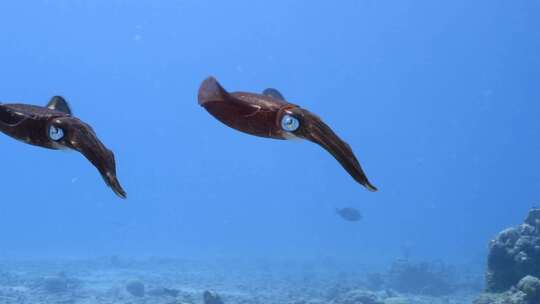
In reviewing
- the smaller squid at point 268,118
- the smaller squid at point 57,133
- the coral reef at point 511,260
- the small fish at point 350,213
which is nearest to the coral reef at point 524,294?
the coral reef at point 511,260

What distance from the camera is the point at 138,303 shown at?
76.4 ft

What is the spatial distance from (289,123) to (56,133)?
30.8 inches

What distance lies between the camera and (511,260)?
55.3 feet

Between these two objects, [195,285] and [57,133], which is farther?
[195,285]

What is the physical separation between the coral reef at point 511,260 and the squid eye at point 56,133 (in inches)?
692

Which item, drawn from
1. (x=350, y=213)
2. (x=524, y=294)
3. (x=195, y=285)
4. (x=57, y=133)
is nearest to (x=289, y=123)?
(x=57, y=133)

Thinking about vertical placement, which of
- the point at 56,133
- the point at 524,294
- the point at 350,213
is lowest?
the point at 56,133

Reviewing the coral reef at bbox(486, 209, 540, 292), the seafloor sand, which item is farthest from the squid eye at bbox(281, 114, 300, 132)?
the seafloor sand

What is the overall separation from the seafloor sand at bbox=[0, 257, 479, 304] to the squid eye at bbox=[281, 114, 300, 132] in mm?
19399

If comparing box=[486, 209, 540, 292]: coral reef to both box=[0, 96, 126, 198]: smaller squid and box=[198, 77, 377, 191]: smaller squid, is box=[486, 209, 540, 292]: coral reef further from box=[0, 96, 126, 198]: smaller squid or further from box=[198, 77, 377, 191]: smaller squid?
box=[0, 96, 126, 198]: smaller squid

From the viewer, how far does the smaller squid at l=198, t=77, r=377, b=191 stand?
156cm

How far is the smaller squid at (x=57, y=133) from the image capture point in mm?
1597

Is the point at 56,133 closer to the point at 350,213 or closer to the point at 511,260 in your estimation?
the point at 511,260

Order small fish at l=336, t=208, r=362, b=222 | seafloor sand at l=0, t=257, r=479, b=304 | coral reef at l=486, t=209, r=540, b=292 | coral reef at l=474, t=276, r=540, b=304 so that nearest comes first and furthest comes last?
coral reef at l=474, t=276, r=540, b=304 → coral reef at l=486, t=209, r=540, b=292 → seafloor sand at l=0, t=257, r=479, b=304 → small fish at l=336, t=208, r=362, b=222
